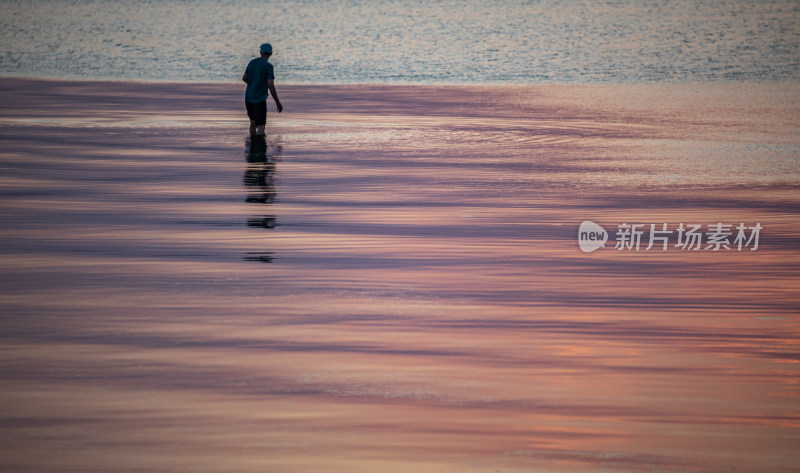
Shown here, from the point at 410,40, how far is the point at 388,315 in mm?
42306

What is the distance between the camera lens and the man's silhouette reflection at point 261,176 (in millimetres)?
10742

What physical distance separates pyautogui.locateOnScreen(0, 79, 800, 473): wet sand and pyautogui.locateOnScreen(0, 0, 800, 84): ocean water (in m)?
22.6

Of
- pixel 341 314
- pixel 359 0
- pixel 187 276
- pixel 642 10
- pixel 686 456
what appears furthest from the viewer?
pixel 359 0

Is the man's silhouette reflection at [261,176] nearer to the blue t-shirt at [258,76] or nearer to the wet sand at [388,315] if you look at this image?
the wet sand at [388,315]

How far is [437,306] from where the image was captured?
773 cm

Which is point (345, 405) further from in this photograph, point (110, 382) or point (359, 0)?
point (359, 0)

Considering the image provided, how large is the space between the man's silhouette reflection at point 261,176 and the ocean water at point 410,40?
59.9 feet

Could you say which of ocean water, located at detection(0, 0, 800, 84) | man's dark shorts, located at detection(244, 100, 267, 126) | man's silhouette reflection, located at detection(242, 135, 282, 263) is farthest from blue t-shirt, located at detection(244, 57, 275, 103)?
ocean water, located at detection(0, 0, 800, 84)

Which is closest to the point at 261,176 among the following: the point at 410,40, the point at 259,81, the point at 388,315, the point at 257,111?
the point at 259,81

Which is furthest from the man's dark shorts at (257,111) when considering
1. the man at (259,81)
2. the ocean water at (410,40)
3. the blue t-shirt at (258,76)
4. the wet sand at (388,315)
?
the ocean water at (410,40)

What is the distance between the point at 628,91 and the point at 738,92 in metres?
2.91

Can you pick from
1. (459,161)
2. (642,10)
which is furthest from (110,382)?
(642,10)

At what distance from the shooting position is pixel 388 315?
7473mm

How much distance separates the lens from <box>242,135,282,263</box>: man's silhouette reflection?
10742 millimetres
